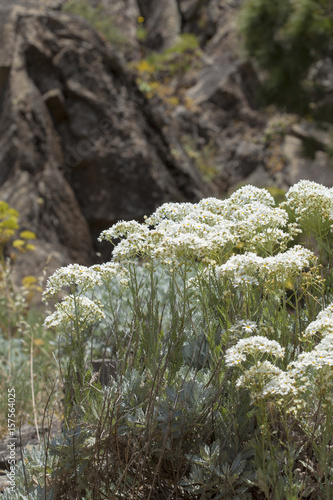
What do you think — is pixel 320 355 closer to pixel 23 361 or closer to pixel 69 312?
pixel 69 312

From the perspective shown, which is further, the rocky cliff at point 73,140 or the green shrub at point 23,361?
the rocky cliff at point 73,140

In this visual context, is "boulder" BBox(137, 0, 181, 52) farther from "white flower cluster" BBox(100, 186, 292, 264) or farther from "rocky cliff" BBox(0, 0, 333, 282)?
"white flower cluster" BBox(100, 186, 292, 264)

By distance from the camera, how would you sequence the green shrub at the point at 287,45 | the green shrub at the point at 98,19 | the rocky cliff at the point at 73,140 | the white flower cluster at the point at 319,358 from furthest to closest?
the green shrub at the point at 98,19
the green shrub at the point at 287,45
the rocky cliff at the point at 73,140
the white flower cluster at the point at 319,358

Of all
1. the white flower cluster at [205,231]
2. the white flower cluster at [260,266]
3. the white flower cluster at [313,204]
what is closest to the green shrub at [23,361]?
the white flower cluster at [205,231]

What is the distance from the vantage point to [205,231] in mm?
1885

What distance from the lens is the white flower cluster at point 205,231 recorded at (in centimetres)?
181

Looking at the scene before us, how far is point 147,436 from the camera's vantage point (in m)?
1.70

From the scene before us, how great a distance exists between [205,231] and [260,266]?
0.83ft

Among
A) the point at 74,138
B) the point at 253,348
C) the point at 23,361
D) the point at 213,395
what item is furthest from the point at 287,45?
the point at 253,348

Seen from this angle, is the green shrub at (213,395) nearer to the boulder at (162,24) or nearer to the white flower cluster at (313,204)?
the white flower cluster at (313,204)

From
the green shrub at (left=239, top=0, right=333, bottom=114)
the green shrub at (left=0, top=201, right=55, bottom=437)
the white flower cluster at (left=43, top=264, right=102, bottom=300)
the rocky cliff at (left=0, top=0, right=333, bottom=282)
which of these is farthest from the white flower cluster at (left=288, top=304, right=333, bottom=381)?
the green shrub at (left=239, top=0, right=333, bottom=114)

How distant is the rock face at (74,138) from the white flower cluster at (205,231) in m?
3.89

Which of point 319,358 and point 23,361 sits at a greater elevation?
point 23,361

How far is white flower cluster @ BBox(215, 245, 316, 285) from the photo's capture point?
67.8 inches
